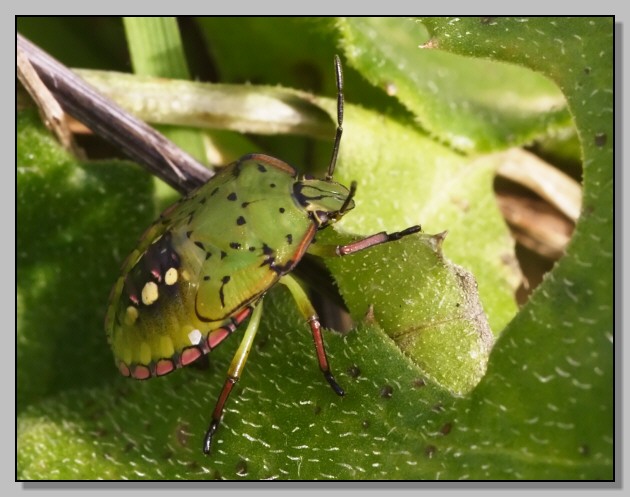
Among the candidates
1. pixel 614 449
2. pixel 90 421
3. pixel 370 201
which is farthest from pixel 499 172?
pixel 90 421

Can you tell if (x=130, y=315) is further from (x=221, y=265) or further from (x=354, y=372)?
(x=354, y=372)

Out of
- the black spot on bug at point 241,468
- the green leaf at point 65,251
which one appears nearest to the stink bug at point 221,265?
the black spot on bug at point 241,468

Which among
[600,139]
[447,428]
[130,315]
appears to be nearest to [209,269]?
[130,315]

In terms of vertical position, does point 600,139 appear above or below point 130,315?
above

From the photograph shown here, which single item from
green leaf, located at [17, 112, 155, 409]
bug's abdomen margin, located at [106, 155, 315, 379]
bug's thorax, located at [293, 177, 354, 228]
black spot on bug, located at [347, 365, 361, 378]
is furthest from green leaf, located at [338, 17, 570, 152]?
black spot on bug, located at [347, 365, 361, 378]

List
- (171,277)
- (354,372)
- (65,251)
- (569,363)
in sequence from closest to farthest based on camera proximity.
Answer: (569,363) < (354,372) < (171,277) < (65,251)

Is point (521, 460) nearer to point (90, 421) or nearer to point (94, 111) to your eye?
point (90, 421)
